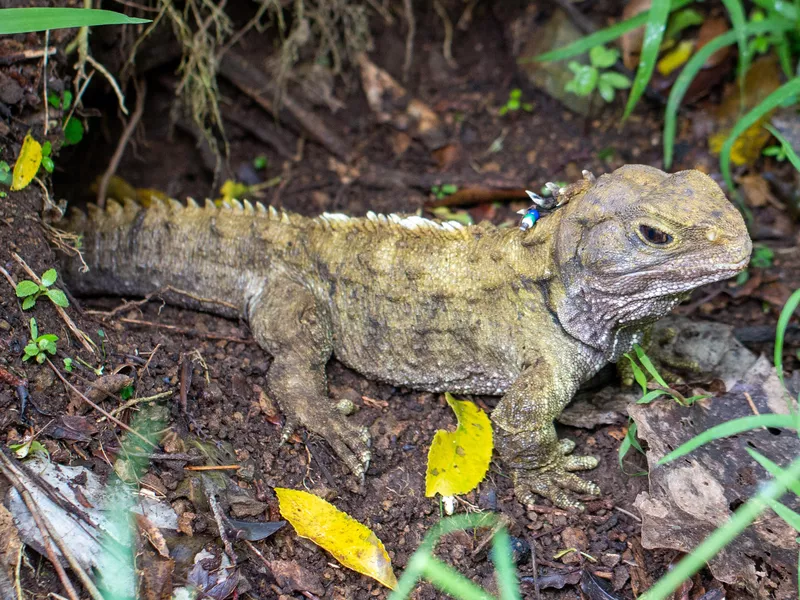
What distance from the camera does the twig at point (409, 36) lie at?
6.39 meters

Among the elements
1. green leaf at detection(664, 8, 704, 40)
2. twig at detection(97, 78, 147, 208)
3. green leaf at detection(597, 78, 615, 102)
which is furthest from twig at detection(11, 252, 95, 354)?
green leaf at detection(664, 8, 704, 40)

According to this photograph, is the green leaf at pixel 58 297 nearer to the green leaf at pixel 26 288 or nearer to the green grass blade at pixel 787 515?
the green leaf at pixel 26 288

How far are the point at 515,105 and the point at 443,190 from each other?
1.17m

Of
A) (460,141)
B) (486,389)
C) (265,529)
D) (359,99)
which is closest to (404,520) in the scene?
(265,529)

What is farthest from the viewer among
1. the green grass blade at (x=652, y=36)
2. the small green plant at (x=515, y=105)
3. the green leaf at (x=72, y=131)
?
the small green plant at (x=515, y=105)

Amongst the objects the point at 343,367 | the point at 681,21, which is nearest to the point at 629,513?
the point at 343,367

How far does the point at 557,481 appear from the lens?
13.3 feet

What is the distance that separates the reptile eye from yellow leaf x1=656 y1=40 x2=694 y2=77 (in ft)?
10.6

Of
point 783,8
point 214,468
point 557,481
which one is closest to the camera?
point 214,468

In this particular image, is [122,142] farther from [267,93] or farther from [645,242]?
[645,242]

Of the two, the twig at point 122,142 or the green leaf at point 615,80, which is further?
the green leaf at point 615,80

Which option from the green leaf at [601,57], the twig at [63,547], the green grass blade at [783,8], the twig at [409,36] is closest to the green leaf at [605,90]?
the green leaf at [601,57]

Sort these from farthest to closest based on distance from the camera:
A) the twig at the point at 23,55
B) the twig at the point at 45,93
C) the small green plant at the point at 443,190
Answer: the small green plant at the point at 443,190, the twig at the point at 45,93, the twig at the point at 23,55

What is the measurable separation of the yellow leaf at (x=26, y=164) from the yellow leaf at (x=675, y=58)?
4923 mm
